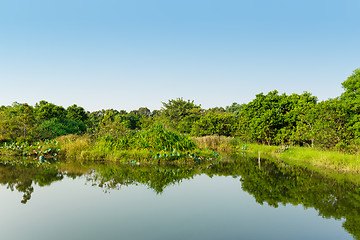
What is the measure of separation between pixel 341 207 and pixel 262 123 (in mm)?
17653

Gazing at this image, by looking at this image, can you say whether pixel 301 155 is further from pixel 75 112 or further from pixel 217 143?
pixel 75 112

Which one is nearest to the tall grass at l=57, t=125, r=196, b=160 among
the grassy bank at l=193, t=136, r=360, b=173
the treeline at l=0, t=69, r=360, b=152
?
the treeline at l=0, t=69, r=360, b=152

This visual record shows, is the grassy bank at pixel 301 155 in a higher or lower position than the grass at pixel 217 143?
lower

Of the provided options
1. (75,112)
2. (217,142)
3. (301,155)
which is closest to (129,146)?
(217,142)

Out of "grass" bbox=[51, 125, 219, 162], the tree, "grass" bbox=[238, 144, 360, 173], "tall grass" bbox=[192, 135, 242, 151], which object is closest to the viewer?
"grass" bbox=[238, 144, 360, 173]

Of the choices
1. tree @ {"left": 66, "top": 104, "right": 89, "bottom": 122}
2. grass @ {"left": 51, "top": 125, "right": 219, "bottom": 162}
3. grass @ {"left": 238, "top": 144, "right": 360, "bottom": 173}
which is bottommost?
grass @ {"left": 238, "top": 144, "right": 360, "bottom": 173}

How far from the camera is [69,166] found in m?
15.8

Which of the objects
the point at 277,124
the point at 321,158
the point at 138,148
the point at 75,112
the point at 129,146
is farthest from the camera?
the point at 75,112

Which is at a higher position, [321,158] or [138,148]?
[138,148]

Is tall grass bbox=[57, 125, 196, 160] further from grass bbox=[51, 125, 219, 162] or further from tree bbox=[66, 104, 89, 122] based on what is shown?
tree bbox=[66, 104, 89, 122]

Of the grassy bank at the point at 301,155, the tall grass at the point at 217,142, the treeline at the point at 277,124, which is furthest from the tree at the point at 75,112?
the grassy bank at the point at 301,155

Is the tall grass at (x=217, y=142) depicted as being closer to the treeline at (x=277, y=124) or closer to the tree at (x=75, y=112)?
the treeline at (x=277, y=124)

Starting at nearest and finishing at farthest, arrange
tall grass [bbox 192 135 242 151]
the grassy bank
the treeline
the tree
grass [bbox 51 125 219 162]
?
the grassy bank
grass [bbox 51 125 219 162]
the treeline
tall grass [bbox 192 135 242 151]
the tree

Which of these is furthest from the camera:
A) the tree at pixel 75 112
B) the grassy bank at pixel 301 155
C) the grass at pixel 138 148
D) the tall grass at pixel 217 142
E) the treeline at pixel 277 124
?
the tree at pixel 75 112
